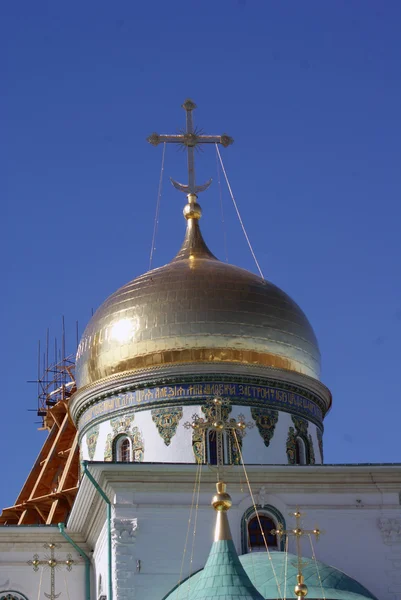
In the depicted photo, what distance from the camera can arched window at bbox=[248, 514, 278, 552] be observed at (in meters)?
20.8

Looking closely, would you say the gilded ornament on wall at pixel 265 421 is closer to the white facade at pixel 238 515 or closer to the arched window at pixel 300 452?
the arched window at pixel 300 452

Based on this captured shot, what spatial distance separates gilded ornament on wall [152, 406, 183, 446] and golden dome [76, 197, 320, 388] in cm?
78

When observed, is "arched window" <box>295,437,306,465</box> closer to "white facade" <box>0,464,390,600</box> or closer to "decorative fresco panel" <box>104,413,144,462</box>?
"white facade" <box>0,464,390,600</box>

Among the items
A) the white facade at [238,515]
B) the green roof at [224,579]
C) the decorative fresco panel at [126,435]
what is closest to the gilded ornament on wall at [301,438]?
the white facade at [238,515]

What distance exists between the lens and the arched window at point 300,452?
23.1 m

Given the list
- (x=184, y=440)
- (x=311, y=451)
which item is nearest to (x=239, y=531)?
(x=184, y=440)

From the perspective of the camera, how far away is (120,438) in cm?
2297

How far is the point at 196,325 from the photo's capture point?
22969 millimetres

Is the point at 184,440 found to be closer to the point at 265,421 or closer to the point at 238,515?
the point at 265,421

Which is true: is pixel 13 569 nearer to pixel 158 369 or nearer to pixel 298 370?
pixel 158 369

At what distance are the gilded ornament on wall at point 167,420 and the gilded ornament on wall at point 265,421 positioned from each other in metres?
1.23

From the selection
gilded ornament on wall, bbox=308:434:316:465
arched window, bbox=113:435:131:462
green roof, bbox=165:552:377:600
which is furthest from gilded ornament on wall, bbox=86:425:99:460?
green roof, bbox=165:552:377:600

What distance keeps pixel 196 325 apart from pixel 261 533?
379 centimetres

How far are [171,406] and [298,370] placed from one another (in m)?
2.37
